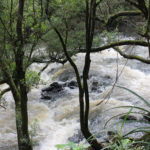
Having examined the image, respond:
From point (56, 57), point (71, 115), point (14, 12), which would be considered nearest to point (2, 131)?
point (71, 115)

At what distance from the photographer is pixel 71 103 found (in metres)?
10.6

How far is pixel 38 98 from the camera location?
1190 cm

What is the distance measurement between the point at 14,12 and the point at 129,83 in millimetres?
8362

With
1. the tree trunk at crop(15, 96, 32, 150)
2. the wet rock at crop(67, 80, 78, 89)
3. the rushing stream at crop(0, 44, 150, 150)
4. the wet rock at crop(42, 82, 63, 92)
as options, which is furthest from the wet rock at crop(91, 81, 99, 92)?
the tree trunk at crop(15, 96, 32, 150)

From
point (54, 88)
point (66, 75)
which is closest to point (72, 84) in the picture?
point (54, 88)

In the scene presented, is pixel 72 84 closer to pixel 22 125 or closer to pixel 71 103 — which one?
pixel 71 103

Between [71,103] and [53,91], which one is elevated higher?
[71,103]

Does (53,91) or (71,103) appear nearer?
(71,103)

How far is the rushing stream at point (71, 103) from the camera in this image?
7930 millimetres

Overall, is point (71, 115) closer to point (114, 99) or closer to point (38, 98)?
point (114, 99)

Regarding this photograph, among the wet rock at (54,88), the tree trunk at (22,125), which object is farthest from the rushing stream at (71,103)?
the tree trunk at (22,125)

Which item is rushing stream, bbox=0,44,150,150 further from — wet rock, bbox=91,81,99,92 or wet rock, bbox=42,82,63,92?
wet rock, bbox=42,82,63,92

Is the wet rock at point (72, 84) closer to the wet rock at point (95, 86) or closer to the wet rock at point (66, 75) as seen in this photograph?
the wet rock at point (66, 75)

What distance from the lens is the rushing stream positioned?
793cm
